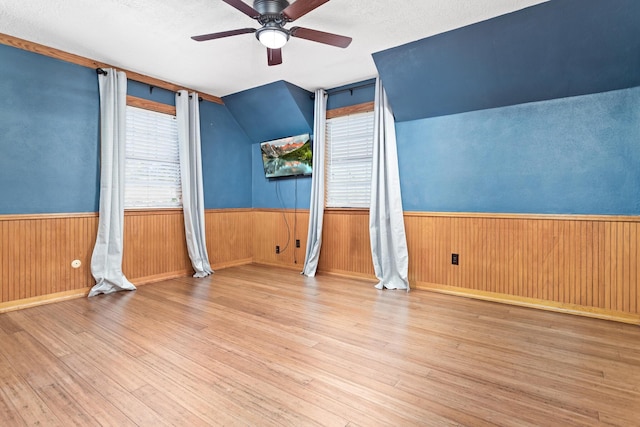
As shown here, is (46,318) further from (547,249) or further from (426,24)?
(547,249)

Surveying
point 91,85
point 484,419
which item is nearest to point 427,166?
point 484,419

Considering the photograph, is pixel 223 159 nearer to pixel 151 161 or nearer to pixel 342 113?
pixel 151 161

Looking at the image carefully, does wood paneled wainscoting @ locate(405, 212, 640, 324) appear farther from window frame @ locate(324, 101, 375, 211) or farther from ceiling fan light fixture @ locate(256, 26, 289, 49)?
ceiling fan light fixture @ locate(256, 26, 289, 49)

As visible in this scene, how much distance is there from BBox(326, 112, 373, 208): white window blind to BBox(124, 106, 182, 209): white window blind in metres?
2.08

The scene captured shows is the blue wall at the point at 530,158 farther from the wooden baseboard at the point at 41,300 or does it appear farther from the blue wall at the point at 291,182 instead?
the wooden baseboard at the point at 41,300

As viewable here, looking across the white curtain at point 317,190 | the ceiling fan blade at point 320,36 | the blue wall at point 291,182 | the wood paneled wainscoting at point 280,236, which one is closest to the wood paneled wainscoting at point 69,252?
the wood paneled wainscoting at point 280,236

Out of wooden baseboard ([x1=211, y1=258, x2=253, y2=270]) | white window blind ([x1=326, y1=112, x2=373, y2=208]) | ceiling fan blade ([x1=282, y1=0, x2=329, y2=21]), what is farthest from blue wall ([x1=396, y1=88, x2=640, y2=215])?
wooden baseboard ([x1=211, y1=258, x2=253, y2=270])

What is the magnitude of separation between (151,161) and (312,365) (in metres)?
3.40

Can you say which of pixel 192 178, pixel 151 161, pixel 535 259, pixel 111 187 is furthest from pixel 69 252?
pixel 535 259

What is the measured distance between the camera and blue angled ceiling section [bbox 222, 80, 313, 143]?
4.42 m

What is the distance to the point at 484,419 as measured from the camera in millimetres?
1534

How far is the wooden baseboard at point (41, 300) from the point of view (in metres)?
3.06

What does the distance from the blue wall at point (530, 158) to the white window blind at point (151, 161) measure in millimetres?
2962

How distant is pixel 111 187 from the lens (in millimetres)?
3627
